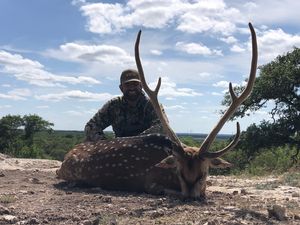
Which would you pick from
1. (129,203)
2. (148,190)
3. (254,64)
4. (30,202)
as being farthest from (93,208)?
(254,64)

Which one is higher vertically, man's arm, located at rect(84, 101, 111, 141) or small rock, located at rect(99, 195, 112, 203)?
man's arm, located at rect(84, 101, 111, 141)

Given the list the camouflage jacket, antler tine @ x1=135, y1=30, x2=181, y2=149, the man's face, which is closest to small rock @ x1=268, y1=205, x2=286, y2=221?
antler tine @ x1=135, y1=30, x2=181, y2=149

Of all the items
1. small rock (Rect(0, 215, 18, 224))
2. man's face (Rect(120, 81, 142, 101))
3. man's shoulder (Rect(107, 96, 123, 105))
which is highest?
man's face (Rect(120, 81, 142, 101))

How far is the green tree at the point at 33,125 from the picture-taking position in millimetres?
35250

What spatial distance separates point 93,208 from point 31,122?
31.6m

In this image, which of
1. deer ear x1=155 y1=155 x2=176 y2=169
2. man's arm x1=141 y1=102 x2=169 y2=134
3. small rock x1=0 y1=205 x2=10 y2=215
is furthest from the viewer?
man's arm x1=141 y1=102 x2=169 y2=134

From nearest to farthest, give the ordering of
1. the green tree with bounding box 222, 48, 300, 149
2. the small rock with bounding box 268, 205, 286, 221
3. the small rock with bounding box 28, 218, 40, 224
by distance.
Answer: the small rock with bounding box 28, 218, 40, 224
the small rock with bounding box 268, 205, 286, 221
the green tree with bounding box 222, 48, 300, 149

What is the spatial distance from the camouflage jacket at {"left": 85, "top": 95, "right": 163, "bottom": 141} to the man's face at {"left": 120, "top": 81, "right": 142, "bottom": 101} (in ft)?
0.28

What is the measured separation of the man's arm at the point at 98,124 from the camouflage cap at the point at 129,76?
1.41ft

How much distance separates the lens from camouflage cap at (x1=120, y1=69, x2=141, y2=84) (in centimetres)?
763

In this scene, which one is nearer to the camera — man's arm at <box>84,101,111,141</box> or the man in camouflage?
man's arm at <box>84,101,111,141</box>

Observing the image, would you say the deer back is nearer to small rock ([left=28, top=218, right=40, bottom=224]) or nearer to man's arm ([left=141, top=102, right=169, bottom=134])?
man's arm ([left=141, top=102, right=169, bottom=134])

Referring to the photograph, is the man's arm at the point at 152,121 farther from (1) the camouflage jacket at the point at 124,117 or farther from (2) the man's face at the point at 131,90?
(2) the man's face at the point at 131,90

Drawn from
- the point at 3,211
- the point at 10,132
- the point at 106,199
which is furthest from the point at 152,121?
the point at 10,132
